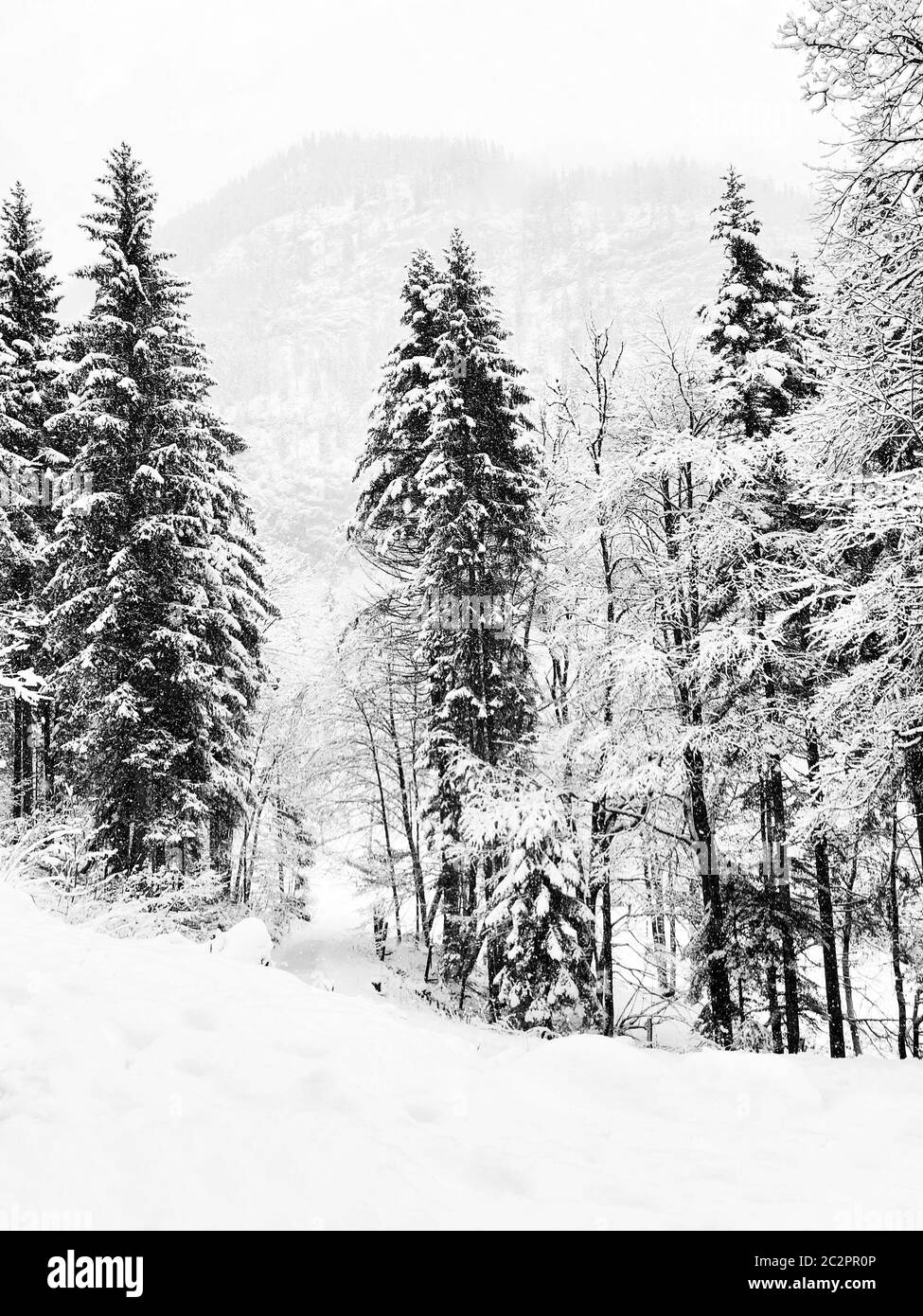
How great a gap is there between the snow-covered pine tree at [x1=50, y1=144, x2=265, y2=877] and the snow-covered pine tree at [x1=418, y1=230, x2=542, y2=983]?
171 inches

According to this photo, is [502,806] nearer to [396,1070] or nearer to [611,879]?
[611,879]

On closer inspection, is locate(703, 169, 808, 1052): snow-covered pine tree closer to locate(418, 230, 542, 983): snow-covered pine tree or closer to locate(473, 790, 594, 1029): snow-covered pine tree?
locate(473, 790, 594, 1029): snow-covered pine tree

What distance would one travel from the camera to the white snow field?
2896 mm

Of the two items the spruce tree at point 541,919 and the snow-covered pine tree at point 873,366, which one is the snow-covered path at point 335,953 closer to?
the spruce tree at point 541,919

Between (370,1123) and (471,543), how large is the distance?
11.6 m

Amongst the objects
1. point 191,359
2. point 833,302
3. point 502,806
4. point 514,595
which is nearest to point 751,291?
point 833,302

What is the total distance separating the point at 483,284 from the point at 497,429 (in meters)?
2.86

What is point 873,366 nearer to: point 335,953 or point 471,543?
point 471,543

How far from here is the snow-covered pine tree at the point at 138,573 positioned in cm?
1295

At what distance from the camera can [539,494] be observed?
1530 centimetres

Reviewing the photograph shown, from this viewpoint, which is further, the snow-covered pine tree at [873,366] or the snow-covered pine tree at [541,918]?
the snow-covered pine tree at [541,918]

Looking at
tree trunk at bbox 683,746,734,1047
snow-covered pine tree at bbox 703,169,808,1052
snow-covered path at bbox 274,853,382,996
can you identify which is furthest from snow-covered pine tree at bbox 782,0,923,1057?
snow-covered path at bbox 274,853,382,996

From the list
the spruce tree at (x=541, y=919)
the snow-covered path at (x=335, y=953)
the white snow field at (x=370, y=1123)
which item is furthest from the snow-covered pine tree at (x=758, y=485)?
the snow-covered path at (x=335, y=953)

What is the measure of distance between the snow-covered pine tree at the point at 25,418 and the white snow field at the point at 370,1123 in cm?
1282
